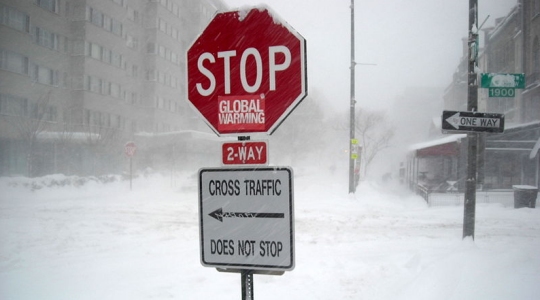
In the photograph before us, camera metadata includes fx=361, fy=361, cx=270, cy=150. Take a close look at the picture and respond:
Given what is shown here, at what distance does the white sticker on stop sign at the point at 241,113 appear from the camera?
2756 millimetres

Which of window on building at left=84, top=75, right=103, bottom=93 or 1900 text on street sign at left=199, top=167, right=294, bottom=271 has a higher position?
window on building at left=84, top=75, right=103, bottom=93

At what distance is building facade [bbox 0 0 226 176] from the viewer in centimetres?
2702

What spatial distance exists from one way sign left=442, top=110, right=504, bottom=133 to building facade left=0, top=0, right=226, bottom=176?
79.6 feet

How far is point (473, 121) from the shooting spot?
294 inches

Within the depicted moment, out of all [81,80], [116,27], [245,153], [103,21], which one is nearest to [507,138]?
[245,153]

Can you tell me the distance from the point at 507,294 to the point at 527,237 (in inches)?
235

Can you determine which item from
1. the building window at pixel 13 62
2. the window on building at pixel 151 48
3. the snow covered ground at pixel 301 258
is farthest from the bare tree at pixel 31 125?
the window on building at pixel 151 48

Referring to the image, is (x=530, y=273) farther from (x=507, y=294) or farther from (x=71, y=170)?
(x=71, y=170)

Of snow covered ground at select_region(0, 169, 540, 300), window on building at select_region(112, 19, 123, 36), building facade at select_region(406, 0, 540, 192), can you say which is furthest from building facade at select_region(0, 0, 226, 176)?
building facade at select_region(406, 0, 540, 192)

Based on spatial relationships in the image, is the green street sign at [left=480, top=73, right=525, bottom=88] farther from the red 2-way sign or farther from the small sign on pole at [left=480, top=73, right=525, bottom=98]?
the red 2-way sign

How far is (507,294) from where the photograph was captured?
4.91 metres

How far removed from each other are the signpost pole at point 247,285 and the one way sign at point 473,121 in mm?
6376

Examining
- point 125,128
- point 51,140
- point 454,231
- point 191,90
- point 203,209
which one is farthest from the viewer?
point 125,128

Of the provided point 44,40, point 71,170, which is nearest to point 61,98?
point 44,40
